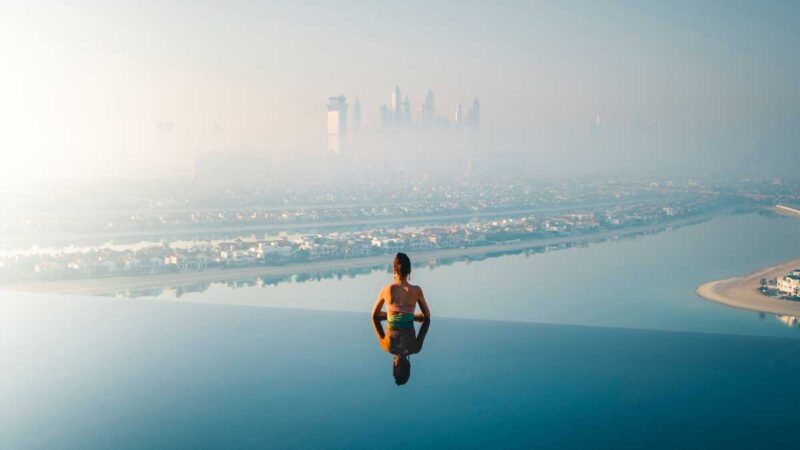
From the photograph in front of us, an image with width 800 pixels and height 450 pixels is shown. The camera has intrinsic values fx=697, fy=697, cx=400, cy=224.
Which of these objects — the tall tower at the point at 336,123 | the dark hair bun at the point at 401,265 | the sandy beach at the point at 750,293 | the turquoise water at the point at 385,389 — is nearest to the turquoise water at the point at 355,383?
the turquoise water at the point at 385,389

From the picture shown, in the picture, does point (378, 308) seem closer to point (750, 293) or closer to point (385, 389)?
point (385, 389)

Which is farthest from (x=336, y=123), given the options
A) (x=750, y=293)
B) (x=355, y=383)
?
(x=355, y=383)

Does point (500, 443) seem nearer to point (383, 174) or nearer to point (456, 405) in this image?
point (456, 405)

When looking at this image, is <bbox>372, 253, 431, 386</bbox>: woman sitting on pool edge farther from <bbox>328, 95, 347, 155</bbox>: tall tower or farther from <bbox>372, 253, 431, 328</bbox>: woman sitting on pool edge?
<bbox>328, 95, 347, 155</bbox>: tall tower

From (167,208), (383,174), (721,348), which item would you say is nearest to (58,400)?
(721,348)

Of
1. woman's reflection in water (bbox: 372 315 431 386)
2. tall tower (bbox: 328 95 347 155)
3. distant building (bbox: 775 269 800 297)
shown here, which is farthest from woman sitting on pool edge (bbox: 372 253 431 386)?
tall tower (bbox: 328 95 347 155)

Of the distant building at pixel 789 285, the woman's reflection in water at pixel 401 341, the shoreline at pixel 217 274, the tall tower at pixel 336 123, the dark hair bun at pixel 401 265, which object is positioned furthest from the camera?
the tall tower at pixel 336 123

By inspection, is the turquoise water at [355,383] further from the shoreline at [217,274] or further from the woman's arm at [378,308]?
the shoreline at [217,274]
